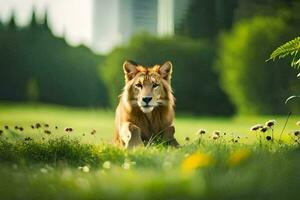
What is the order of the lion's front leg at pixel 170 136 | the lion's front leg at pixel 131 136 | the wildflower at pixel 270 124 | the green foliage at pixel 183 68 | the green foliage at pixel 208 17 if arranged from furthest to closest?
the green foliage at pixel 183 68
the green foliage at pixel 208 17
the wildflower at pixel 270 124
the lion's front leg at pixel 170 136
the lion's front leg at pixel 131 136

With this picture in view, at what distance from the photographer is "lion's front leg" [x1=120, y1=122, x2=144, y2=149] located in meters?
5.36

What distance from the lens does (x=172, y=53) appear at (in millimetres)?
12117

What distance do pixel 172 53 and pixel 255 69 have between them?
2.18 m

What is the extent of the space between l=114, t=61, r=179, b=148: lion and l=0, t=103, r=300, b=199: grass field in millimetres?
191

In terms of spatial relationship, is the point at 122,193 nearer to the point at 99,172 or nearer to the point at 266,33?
the point at 99,172

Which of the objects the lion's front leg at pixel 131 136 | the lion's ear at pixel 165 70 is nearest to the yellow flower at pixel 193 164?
the lion's front leg at pixel 131 136

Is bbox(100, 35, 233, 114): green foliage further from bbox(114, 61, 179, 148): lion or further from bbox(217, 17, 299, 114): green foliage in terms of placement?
bbox(114, 61, 179, 148): lion

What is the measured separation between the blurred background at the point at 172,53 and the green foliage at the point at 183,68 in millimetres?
20

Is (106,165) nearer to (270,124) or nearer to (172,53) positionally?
(270,124)

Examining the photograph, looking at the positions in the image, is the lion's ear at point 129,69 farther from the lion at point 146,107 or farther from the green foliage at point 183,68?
the green foliage at point 183,68

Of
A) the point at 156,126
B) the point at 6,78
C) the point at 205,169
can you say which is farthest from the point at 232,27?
the point at 205,169

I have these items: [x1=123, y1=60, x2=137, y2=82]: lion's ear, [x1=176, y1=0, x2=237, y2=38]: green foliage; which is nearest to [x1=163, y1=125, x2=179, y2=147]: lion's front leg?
[x1=123, y1=60, x2=137, y2=82]: lion's ear

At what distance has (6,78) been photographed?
763 centimetres

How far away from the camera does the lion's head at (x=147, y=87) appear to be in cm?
545
